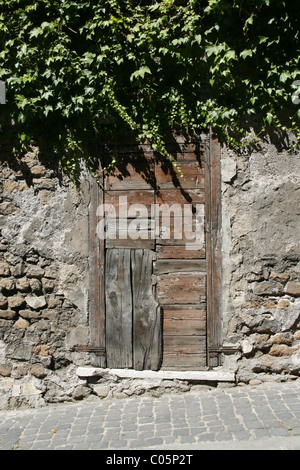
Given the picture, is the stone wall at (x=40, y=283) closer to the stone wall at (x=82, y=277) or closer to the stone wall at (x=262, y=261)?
the stone wall at (x=82, y=277)

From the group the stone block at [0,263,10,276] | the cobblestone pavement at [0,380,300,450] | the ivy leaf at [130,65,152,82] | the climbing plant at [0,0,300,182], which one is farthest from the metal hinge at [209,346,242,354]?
the ivy leaf at [130,65,152,82]

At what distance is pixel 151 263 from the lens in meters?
4.13

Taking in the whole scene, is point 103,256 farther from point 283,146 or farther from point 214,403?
point 283,146

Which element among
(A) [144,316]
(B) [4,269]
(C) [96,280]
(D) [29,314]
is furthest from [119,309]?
(B) [4,269]

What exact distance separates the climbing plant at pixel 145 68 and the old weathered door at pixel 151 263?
335 mm

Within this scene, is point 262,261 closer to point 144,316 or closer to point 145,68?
point 144,316

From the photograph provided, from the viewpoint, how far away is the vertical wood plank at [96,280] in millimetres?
4137

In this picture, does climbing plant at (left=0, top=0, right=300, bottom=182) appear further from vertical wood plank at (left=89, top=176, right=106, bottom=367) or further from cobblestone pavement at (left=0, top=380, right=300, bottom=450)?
cobblestone pavement at (left=0, top=380, right=300, bottom=450)

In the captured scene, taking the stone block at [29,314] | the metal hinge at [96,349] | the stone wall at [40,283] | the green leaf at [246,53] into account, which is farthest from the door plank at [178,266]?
the green leaf at [246,53]

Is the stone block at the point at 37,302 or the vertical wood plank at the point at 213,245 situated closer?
the vertical wood plank at the point at 213,245

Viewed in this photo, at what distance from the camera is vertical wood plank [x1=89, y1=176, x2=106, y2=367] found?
13.6ft

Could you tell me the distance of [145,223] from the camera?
163 inches

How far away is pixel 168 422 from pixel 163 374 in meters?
0.57

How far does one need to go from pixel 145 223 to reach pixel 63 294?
1.10 m
